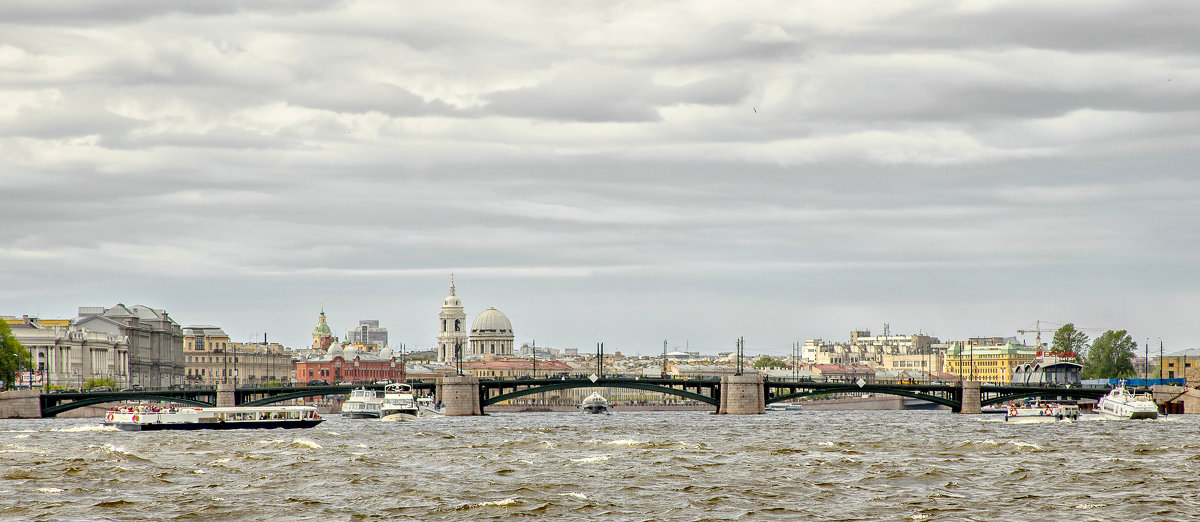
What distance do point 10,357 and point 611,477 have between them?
123688mm

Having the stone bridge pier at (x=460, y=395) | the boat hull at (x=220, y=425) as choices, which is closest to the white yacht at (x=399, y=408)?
the stone bridge pier at (x=460, y=395)

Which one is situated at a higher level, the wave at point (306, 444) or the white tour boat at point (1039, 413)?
the wave at point (306, 444)

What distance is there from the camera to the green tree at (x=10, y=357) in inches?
6491

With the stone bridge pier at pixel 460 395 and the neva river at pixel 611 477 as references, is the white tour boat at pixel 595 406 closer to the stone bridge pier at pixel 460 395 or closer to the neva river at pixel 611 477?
the stone bridge pier at pixel 460 395

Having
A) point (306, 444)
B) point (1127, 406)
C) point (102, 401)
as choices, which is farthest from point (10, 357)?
point (1127, 406)

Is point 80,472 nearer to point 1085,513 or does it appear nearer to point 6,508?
point 6,508

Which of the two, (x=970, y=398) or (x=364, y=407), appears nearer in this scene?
→ (x=364, y=407)

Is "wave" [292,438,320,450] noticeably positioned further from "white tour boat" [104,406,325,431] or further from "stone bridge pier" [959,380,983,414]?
"stone bridge pier" [959,380,983,414]

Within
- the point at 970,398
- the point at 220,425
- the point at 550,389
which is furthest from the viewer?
the point at 970,398

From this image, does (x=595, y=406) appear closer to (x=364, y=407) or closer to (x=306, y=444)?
(x=364, y=407)

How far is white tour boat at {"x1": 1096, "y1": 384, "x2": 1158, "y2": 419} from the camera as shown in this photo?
125 m

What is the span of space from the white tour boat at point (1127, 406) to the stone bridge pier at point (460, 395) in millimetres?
57845

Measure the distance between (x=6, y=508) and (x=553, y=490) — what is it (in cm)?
1650

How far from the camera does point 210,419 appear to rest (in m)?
113
